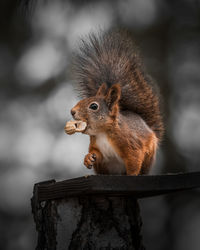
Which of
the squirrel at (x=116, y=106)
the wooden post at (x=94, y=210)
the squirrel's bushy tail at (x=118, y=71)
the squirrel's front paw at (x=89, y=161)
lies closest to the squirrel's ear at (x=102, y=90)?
the squirrel at (x=116, y=106)

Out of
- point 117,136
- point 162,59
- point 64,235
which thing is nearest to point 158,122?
point 117,136

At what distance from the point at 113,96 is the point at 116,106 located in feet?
0.12

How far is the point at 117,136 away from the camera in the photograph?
1.42 meters

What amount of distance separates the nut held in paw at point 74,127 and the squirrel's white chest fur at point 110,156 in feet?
0.34

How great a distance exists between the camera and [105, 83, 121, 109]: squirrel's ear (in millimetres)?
1426

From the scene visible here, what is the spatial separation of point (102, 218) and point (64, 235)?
0.14 m

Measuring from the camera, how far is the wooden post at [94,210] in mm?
1250

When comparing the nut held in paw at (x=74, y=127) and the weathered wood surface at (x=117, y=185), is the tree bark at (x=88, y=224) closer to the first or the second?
the weathered wood surface at (x=117, y=185)

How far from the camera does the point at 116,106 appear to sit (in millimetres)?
1436

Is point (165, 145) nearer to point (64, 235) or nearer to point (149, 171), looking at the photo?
point (149, 171)

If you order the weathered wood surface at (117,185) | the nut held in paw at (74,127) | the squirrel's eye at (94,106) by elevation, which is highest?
the squirrel's eye at (94,106)

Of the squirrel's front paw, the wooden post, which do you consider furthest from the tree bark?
the squirrel's front paw

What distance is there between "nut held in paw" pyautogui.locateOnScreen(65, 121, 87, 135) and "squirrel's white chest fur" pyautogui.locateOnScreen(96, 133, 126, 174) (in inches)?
4.0

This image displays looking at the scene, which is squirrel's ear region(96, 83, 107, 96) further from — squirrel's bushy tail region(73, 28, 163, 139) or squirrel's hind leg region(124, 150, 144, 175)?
squirrel's hind leg region(124, 150, 144, 175)
